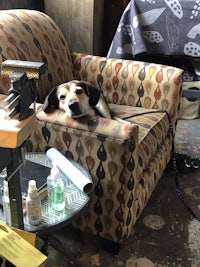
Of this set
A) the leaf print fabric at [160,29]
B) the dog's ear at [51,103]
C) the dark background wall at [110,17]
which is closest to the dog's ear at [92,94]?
the dog's ear at [51,103]

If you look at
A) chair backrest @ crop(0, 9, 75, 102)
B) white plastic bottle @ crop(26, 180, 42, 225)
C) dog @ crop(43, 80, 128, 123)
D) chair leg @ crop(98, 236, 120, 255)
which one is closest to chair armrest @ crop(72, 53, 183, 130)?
chair backrest @ crop(0, 9, 75, 102)

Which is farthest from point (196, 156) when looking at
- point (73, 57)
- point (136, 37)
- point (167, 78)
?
point (73, 57)

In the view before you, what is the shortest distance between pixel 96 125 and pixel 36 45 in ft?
2.32

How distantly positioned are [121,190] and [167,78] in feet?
2.57

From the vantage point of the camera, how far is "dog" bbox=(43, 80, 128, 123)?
145cm

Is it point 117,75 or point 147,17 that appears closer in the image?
point 117,75

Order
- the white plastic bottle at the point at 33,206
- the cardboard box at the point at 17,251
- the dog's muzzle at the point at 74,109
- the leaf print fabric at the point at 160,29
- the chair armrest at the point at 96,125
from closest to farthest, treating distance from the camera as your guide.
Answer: the cardboard box at the point at 17,251 < the white plastic bottle at the point at 33,206 < the chair armrest at the point at 96,125 < the dog's muzzle at the point at 74,109 < the leaf print fabric at the point at 160,29

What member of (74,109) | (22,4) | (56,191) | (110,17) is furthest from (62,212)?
(110,17)

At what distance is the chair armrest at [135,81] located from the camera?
193 cm

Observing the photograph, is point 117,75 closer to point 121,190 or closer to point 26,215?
point 121,190

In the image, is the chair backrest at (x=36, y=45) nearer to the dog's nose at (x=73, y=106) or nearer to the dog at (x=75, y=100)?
the dog at (x=75, y=100)

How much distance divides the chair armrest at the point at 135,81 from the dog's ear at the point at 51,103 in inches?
21.4

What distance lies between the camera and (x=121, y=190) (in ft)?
4.59

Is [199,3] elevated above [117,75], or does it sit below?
above
